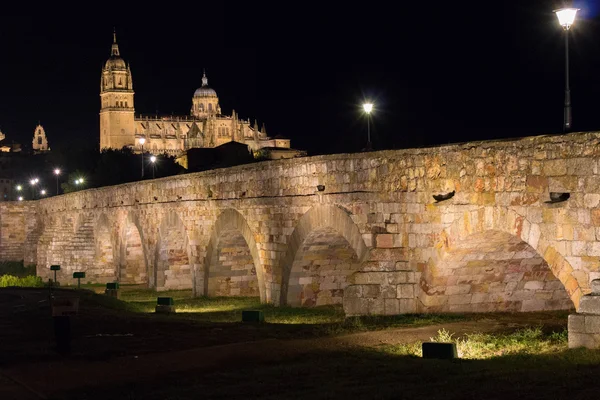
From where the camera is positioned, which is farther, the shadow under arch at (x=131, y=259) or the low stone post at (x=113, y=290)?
the shadow under arch at (x=131, y=259)

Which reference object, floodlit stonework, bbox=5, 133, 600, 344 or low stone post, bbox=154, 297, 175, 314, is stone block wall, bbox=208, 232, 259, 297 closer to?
floodlit stonework, bbox=5, 133, 600, 344

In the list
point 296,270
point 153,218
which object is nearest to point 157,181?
point 153,218

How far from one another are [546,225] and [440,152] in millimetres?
2598

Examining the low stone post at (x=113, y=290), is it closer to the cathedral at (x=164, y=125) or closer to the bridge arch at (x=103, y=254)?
the bridge arch at (x=103, y=254)

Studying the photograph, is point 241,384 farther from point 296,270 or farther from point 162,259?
point 162,259

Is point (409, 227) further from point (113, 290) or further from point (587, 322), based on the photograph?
point (113, 290)

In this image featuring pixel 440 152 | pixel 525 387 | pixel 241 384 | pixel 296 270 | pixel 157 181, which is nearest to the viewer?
pixel 525 387

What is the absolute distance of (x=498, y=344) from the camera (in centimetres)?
1233

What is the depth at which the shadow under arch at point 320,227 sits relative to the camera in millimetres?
16719

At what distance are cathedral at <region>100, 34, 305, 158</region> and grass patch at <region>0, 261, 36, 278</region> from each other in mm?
97067

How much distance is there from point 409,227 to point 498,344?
3568 mm

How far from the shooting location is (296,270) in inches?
768

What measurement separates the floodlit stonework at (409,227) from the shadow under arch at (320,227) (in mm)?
29

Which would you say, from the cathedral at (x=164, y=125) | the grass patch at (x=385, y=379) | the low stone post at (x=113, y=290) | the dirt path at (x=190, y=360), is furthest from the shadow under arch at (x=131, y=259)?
the cathedral at (x=164, y=125)
